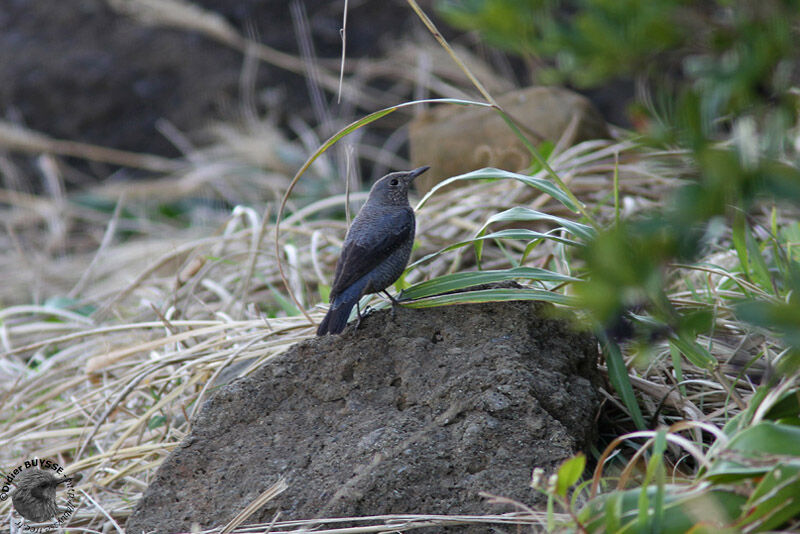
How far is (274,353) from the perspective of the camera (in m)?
2.71

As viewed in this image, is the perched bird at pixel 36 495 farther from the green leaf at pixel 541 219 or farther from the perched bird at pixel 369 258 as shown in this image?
the green leaf at pixel 541 219

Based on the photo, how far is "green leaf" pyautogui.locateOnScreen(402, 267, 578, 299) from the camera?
226 cm

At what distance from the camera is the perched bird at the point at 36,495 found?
239 cm

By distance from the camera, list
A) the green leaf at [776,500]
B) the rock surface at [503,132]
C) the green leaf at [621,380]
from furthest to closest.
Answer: the rock surface at [503,132]
the green leaf at [621,380]
the green leaf at [776,500]

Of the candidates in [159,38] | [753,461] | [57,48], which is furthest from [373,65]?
[753,461]

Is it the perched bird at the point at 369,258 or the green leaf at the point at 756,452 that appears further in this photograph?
the perched bird at the point at 369,258

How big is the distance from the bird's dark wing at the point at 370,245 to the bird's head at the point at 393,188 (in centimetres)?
20

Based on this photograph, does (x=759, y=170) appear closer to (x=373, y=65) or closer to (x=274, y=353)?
(x=274, y=353)

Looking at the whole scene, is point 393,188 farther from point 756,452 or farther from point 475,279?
point 756,452

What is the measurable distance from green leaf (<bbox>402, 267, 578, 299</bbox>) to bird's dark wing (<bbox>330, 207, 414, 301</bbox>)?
0.63ft

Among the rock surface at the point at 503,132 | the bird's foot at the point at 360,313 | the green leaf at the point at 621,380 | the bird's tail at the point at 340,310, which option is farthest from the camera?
the rock surface at the point at 503,132

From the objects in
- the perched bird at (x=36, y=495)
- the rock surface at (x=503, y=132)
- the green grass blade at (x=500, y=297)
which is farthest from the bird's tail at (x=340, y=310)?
the rock surface at (x=503, y=132)

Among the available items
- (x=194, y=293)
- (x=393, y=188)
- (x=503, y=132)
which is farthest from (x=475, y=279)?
(x=503, y=132)

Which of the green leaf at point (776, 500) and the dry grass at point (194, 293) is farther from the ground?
→ the green leaf at point (776, 500)
